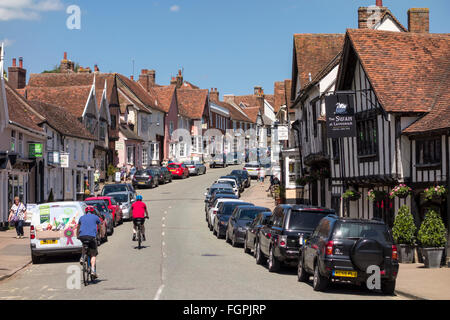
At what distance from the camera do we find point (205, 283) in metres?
16.1

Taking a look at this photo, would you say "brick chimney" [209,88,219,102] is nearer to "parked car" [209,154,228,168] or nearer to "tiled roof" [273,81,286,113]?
"parked car" [209,154,228,168]

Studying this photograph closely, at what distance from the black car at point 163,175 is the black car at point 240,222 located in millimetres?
→ 33037

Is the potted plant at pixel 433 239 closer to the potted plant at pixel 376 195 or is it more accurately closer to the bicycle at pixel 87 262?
the potted plant at pixel 376 195

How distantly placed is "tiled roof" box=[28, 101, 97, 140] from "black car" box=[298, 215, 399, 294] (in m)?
32.9

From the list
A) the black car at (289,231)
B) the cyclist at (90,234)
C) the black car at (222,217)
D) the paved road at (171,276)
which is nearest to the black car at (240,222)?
the paved road at (171,276)

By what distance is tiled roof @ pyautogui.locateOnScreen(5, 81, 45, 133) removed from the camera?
1550 inches

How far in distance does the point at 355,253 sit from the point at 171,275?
16.9 feet

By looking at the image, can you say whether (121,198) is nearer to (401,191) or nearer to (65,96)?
(401,191)

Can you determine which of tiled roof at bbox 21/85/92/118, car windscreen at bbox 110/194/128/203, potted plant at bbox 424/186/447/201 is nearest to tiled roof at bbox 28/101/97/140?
tiled roof at bbox 21/85/92/118

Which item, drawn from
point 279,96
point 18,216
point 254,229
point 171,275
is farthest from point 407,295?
point 279,96

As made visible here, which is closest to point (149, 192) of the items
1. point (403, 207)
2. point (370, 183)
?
point (370, 183)

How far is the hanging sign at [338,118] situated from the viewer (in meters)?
24.8

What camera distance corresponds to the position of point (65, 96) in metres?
58.1
